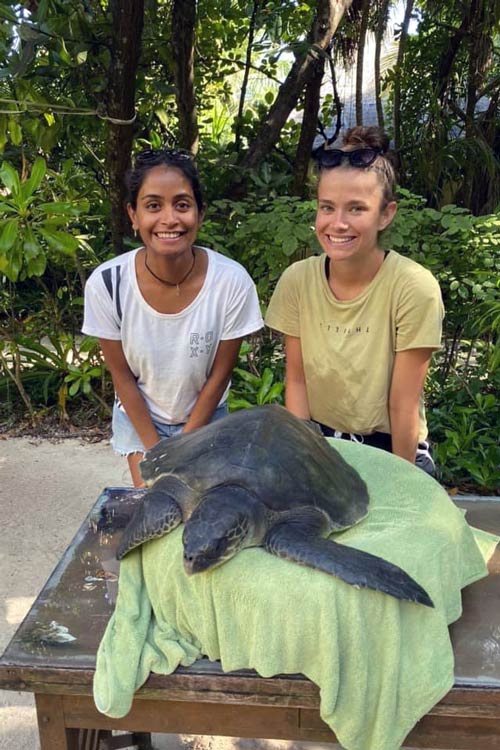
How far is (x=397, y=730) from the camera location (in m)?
1.15

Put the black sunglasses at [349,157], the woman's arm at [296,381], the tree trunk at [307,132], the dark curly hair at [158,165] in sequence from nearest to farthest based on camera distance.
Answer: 1. the black sunglasses at [349,157]
2. the dark curly hair at [158,165]
3. the woman's arm at [296,381]
4. the tree trunk at [307,132]

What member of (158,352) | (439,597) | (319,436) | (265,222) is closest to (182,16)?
(265,222)

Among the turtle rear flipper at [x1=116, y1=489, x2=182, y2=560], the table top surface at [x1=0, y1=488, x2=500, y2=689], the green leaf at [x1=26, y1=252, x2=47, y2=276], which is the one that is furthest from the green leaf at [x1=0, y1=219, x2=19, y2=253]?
the turtle rear flipper at [x1=116, y1=489, x2=182, y2=560]

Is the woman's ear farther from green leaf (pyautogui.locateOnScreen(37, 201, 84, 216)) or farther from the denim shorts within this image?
green leaf (pyautogui.locateOnScreen(37, 201, 84, 216))

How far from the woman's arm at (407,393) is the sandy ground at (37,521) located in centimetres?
101

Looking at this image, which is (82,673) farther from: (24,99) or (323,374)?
(24,99)

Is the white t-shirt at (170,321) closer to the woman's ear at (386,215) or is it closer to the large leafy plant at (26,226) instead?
the woman's ear at (386,215)

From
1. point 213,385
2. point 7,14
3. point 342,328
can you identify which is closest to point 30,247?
point 7,14

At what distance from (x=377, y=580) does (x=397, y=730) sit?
0.29 meters

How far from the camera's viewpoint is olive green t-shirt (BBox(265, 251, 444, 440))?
69.5 inches

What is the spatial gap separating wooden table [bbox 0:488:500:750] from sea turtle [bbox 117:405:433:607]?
0.68ft

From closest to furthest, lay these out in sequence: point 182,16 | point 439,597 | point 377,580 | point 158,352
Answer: point 377,580 → point 439,597 → point 158,352 → point 182,16

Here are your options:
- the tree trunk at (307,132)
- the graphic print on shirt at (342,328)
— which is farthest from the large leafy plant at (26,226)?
the tree trunk at (307,132)

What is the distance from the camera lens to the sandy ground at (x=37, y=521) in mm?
1974
